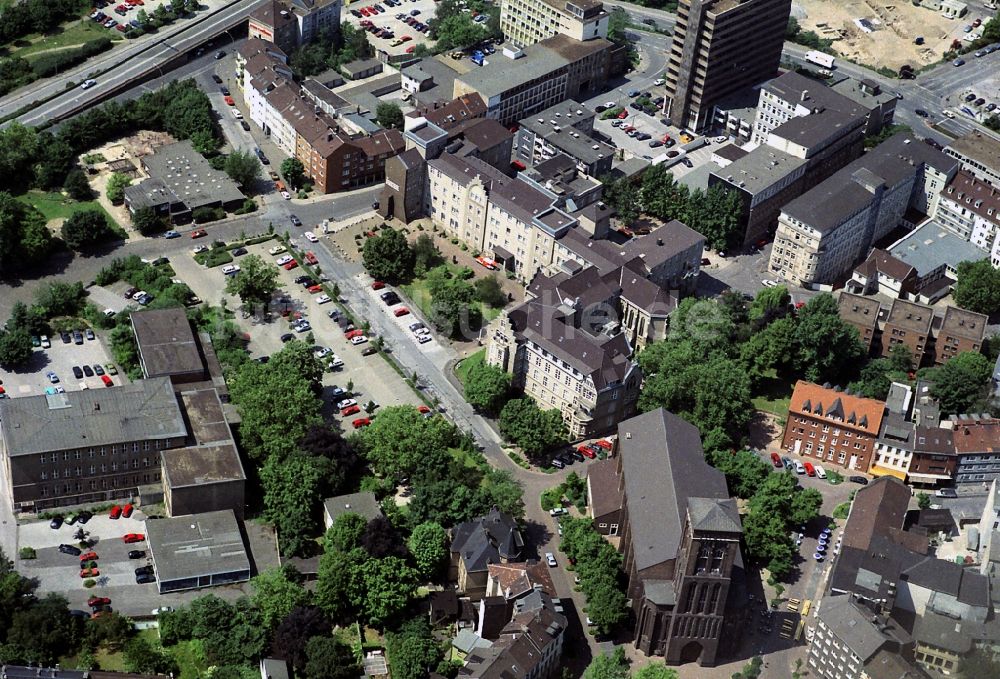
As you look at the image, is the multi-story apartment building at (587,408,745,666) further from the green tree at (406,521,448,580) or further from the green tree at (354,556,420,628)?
the green tree at (354,556,420,628)

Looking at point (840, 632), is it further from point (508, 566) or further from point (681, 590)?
point (508, 566)

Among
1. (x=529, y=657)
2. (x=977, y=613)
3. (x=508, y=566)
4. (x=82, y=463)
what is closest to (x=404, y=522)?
(x=508, y=566)

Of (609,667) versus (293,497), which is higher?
(293,497)

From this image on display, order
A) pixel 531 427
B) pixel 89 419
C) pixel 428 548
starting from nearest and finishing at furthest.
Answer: pixel 428 548, pixel 89 419, pixel 531 427

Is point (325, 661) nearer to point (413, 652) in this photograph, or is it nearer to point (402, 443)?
point (413, 652)

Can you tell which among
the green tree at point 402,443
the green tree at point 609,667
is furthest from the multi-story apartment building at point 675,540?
the green tree at point 402,443

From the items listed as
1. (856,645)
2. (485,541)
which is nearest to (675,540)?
(485,541)
